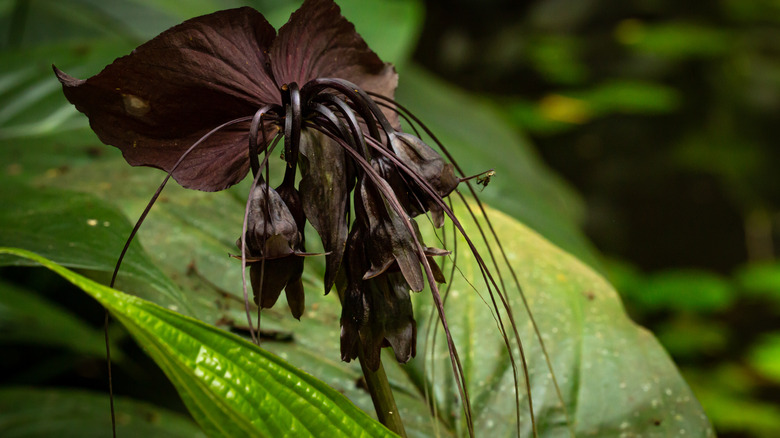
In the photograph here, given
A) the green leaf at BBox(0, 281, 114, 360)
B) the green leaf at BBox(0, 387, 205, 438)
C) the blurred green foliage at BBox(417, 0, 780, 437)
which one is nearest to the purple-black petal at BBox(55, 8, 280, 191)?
the green leaf at BBox(0, 387, 205, 438)

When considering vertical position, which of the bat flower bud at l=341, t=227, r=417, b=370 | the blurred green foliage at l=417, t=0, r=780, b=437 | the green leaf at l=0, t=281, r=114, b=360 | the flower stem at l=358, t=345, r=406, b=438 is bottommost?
A: the green leaf at l=0, t=281, r=114, b=360

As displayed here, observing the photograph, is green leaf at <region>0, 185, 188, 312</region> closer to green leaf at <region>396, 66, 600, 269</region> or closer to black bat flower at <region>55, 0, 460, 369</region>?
black bat flower at <region>55, 0, 460, 369</region>

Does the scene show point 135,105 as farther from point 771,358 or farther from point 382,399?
point 771,358

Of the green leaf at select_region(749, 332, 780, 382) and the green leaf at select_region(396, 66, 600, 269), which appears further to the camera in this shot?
the green leaf at select_region(749, 332, 780, 382)

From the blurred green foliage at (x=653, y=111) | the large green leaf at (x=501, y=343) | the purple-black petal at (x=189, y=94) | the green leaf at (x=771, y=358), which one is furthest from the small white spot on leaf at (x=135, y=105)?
the blurred green foliage at (x=653, y=111)

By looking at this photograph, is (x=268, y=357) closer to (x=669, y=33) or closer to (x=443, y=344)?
(x=443, y=344)
